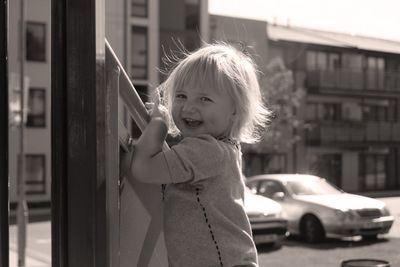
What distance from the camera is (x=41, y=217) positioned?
1568 centimetres

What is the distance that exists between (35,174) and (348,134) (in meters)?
13.5

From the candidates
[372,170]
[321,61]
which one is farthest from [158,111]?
[372,170]

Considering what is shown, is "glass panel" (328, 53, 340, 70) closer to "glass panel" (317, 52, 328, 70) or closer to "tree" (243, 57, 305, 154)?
"glass panel" (317, 52, 328, 70)

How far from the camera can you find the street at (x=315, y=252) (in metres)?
7.77

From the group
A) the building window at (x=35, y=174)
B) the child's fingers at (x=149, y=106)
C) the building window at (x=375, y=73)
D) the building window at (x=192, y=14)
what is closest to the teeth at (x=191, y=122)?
the child's fingers at (x=149, y=106)

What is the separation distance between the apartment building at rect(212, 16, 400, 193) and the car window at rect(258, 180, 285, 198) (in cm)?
1229

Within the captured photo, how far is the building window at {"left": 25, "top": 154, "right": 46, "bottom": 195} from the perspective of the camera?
19062mm

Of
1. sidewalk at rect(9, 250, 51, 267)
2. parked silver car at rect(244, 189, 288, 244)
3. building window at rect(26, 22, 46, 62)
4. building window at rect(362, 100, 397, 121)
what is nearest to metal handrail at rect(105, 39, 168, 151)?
sidewalk at rect(9, 250, 51, 267)

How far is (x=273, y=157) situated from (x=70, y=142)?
78.9 ft

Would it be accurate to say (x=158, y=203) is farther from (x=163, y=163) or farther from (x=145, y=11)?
(x=145, y=11)

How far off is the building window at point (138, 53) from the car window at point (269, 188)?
1112 cm

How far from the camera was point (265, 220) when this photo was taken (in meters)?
8.73

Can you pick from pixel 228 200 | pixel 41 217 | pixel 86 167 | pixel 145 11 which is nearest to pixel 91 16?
pixel 86 167

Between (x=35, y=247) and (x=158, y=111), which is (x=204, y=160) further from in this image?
(x=35, y=247)
